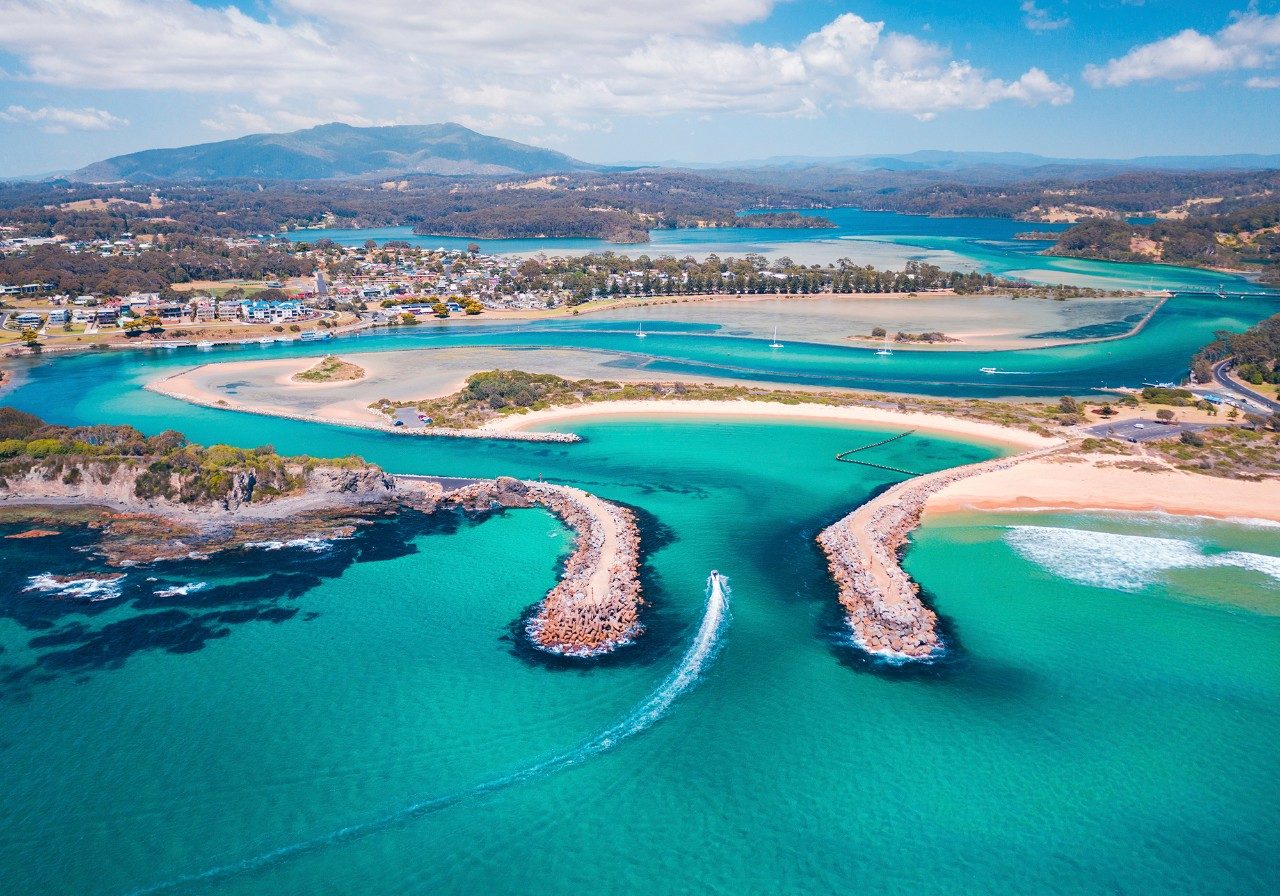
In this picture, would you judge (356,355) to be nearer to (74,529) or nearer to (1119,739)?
(74,529)

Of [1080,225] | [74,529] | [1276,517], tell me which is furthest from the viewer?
[1080,225]

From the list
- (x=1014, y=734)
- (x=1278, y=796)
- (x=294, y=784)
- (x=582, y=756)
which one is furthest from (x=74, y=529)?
(x=1278, y=796)

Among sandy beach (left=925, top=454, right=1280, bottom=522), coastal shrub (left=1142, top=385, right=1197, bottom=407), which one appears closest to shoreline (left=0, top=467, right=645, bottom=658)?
sandy beach (left=925, top=454, right=1280, bottom=522)

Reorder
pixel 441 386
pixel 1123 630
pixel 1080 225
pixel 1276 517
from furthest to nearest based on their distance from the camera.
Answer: pixel 1080 225, pixel 441 386, pixel 1276 517, pixel 1123 630

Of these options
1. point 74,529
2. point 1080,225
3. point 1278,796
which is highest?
point 1080,225

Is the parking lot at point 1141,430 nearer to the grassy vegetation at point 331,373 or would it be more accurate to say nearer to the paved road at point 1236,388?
the paved road at point 1236,388

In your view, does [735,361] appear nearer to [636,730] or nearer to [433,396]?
[433,396]

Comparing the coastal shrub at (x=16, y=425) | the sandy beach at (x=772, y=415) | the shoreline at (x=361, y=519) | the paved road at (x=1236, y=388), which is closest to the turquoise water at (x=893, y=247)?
the paved road at (x=1236, y=388)

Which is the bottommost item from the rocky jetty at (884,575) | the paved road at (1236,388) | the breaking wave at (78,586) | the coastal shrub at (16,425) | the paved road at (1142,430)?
the rocky jetty at (884,575)
